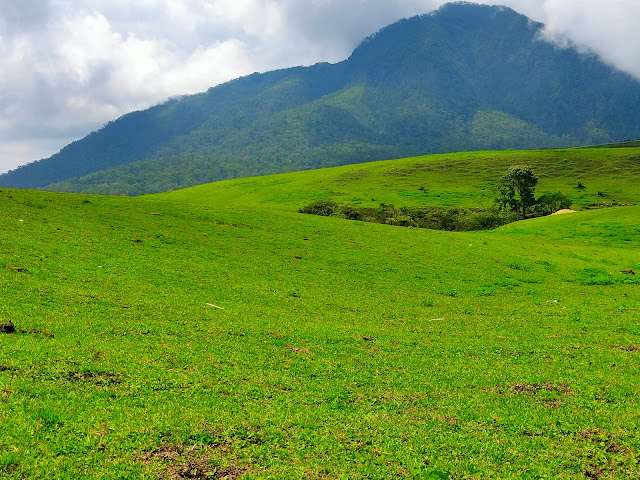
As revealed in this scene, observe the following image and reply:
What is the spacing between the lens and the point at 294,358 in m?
15.0

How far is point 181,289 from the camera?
22.8m

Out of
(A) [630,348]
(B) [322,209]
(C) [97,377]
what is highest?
(B) [322,209]

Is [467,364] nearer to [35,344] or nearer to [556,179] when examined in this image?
[35,344]

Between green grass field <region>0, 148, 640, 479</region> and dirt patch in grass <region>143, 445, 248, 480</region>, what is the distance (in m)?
0.04

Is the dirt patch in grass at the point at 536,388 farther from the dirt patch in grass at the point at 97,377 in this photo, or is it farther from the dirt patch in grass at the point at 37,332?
the dirt patch in grass at the point at 37,332

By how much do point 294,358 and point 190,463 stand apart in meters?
7.10

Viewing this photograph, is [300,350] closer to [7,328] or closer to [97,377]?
[97,377]

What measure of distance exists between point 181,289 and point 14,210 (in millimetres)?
21083

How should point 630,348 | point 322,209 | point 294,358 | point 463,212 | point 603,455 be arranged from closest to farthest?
1. point 603,455
2. point 294,358
3. point 630,348
4. point 322,209
5. point 463,212

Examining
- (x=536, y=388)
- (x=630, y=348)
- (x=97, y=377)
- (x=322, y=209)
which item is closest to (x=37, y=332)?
(x=97, y=377)

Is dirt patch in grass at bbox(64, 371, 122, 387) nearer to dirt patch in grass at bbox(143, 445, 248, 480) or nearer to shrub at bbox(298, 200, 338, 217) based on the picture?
dirt patch in grass at bbox(143, 445, 248, 480)

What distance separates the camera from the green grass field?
8.73 metres

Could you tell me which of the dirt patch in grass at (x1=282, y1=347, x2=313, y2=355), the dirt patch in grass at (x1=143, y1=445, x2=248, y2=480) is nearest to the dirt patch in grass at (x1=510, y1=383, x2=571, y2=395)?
the dirt patch in grass at (x1=282, y1=347, x2=313, y2=355)

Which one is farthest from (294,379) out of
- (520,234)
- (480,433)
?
(520,234)
